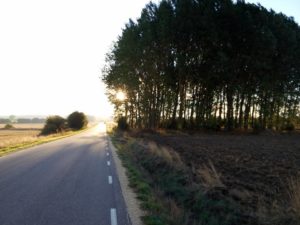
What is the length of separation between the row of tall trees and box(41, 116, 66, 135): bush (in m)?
23.4

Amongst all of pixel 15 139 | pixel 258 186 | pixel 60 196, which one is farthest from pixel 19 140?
pixel 258 186

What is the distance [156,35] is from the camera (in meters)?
43.6

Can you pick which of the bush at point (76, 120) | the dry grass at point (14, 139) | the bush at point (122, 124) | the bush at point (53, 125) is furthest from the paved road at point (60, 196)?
the bush at point (76, 120)

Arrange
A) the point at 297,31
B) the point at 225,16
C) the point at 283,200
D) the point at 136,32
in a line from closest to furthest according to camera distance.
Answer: the point at 283,200
the point at 225,16
the point at 136,32
the point at 297,31

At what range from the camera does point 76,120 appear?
91625 millimetres

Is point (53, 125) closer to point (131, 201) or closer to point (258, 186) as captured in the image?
point (131, 201)

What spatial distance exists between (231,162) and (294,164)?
99.0 inches

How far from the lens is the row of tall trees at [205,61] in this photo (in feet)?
137

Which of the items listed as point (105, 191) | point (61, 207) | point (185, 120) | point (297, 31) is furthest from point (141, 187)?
point (297, 31)

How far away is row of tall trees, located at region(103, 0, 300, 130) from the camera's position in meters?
41.8

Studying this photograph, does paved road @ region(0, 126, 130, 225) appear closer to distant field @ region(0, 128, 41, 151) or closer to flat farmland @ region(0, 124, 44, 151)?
flat farmland @ region(0, 124, 44, 151)

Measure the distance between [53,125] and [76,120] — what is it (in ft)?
50.6

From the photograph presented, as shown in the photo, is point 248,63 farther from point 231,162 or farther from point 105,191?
point 105,191

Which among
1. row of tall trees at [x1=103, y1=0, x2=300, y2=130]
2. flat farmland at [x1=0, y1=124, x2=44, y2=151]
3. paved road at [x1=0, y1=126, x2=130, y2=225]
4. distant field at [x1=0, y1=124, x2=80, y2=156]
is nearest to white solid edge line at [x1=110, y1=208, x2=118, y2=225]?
paved road at [x1=0, y1=126, x2=130, y2=225]
